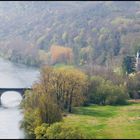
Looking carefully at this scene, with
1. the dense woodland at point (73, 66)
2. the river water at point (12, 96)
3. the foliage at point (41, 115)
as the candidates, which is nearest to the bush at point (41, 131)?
the dense woodland at point (73, 66)

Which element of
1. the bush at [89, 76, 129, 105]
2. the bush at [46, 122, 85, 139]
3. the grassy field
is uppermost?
the bush at [89, 76, 129, 105]

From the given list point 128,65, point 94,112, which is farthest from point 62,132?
point 128,65

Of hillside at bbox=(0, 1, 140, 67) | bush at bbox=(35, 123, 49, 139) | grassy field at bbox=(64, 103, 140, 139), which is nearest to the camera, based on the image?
bush at bbox=(35, 123, 49, 139)

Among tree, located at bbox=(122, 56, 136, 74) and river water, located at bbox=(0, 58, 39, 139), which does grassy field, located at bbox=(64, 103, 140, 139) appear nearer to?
river water, located at bbox=(0, 58, 39, 139)

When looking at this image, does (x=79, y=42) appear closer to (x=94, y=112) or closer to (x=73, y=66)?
(x=73, y=66)

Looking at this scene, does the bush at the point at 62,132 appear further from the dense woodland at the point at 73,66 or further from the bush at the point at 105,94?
the bush at the point at 105,94

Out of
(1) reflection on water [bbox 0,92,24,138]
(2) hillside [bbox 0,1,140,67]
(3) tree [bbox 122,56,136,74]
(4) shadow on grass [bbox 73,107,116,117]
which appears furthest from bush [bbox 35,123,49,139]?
(2) hillside [bbox 0,1,140,67]

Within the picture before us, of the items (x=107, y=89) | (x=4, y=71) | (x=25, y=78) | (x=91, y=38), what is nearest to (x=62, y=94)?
(x=107, y=89)

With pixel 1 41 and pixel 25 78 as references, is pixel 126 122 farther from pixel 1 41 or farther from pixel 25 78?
pixel 1 41
